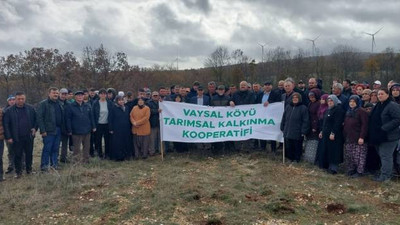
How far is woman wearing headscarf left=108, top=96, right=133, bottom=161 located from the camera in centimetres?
1048

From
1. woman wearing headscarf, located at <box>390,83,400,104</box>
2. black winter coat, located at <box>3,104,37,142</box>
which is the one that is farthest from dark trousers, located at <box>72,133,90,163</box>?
woman wearing headscarf, located at <box>390,83,400,104</box>

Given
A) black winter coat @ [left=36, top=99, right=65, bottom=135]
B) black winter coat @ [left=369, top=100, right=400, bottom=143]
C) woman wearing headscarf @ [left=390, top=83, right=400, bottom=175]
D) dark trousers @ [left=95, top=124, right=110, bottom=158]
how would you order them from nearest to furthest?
black winter coat @ [left=369, top=100, right=400, bottom=143]
woman wearing headscarf @ [left=390, top=83, right=400, bottom=175]
black winter coat @ [left=36, top=99, right=65, bottom=135]
dark trousers @ [left=95, top=124, right=110, bottom=158]

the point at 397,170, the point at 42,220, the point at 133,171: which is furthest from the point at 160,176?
the point at 397,170

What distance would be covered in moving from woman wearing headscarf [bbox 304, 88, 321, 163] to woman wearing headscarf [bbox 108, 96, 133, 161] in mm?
5233

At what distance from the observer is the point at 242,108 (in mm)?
10508

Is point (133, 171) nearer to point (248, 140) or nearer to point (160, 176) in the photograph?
point (160, 176)

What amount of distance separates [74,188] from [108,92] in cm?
429

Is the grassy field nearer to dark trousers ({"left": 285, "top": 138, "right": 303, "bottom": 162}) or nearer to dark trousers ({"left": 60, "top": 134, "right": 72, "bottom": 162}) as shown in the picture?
dark trousers ({"left": 285, "top": 138, "right": 303, "bottom": 162})

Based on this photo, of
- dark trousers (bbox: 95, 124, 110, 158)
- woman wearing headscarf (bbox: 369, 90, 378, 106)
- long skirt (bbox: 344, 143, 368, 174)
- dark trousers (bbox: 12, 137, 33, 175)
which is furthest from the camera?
dark trousers (bbox: 95, 124, 110, 158)

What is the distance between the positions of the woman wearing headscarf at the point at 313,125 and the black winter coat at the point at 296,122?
0.15 meters

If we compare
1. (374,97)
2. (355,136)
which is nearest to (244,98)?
(355,136)

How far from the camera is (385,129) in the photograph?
7.67m

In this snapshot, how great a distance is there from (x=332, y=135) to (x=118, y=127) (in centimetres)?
597

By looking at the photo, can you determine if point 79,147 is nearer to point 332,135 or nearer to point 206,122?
point 206,122
